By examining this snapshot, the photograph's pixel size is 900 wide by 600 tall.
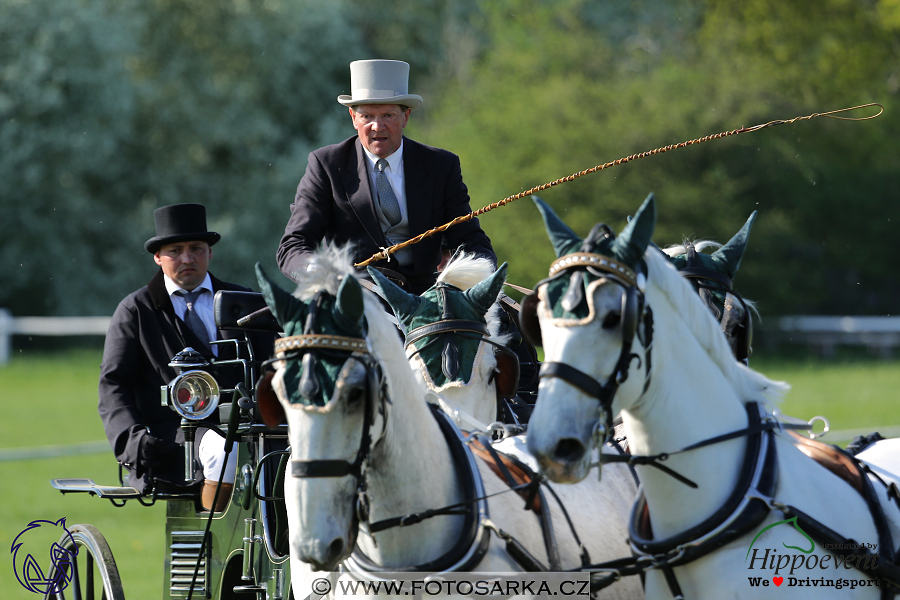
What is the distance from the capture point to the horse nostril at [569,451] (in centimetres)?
277

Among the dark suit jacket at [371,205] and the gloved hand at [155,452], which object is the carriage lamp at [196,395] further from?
the dark suit jacket at [371,205]

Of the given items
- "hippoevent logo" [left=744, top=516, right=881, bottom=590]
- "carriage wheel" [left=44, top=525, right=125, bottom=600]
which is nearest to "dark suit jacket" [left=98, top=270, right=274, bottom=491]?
"carriage wheel" [left=44, top=525, right=125, bottom=600]

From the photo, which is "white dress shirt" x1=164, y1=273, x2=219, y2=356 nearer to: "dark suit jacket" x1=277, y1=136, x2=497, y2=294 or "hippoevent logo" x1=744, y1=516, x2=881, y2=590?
"dark suit jacket" x1=277, y1=136, x2=497, y2=294

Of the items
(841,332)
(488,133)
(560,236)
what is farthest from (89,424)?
(841,332)

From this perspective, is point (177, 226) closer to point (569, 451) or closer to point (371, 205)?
point (371, 205)

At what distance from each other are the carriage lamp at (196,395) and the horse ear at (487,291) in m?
1.12

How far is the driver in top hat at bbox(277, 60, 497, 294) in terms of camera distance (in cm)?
484

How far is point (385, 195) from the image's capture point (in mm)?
4969

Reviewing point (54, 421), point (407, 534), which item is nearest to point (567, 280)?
point (407, 534)

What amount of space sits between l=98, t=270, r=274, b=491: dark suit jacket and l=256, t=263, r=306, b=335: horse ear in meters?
1.84

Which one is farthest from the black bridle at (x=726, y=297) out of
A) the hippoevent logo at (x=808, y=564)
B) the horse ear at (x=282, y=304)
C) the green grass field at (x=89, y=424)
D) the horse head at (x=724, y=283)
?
the green grass field at (x=89, y=424)

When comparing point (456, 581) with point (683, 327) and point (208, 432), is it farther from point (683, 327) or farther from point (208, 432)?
point (208, 432)

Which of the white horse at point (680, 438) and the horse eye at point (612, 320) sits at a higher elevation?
the horse eye at point (612, 320)

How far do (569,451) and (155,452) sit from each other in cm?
244
